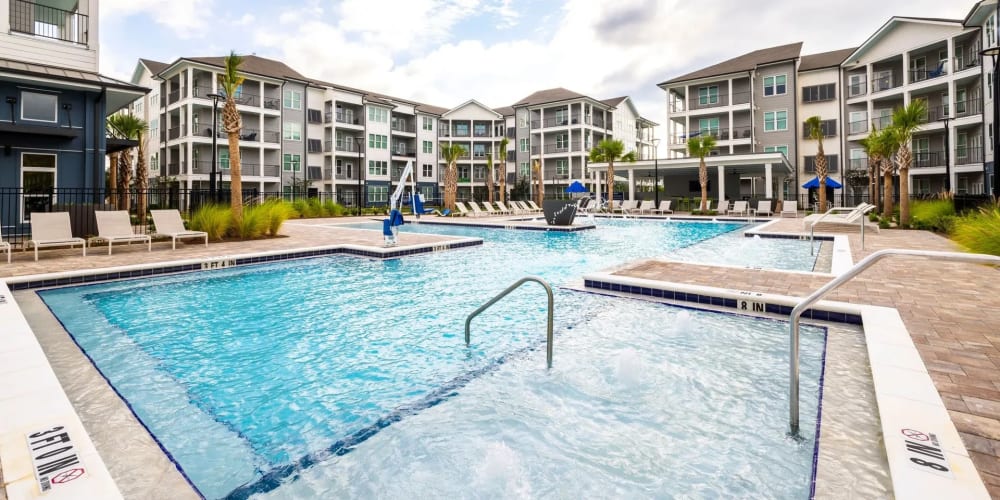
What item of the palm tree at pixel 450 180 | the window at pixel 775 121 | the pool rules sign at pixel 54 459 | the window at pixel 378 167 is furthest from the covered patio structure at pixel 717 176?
the pool rules sign at pixel 54 459

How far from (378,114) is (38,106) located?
32778 millimetres

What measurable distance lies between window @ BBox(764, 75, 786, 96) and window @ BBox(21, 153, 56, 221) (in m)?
43.4

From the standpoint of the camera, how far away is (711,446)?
10.5ft

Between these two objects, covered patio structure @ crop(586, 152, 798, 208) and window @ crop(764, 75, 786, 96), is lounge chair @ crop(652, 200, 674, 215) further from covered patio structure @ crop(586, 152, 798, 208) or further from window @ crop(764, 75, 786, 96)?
window @ crop(764, 75, 786, 96)

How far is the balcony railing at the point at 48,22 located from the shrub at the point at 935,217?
28875 mm

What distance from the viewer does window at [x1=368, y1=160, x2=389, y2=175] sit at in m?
47.7

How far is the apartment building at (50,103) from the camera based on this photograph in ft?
51.4

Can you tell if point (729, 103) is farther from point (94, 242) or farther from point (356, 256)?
point (94, 242)

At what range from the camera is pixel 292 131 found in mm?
41781

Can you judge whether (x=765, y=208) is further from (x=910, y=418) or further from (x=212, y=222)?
(x=910, y=418)

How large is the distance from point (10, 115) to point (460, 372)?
64.8 ft

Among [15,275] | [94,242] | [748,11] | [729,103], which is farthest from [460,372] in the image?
[729,103]

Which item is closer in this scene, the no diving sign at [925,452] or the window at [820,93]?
the no diving sign at [925,452]

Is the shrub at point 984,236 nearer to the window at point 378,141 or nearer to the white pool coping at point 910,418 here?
the white pool coping at point 910,418
